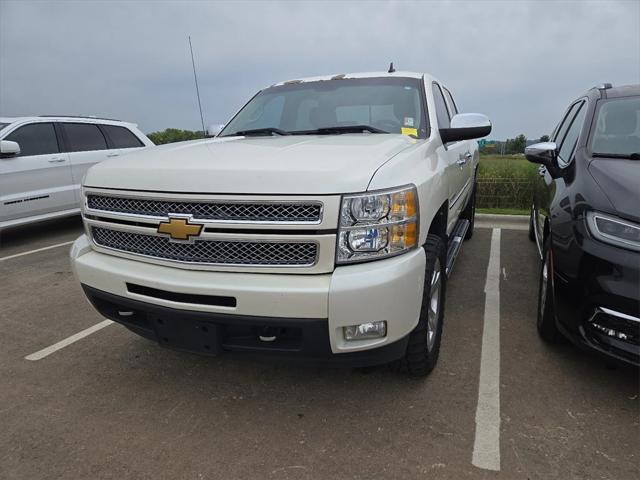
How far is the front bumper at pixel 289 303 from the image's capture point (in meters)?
1.97

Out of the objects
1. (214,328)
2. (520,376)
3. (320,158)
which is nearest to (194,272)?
(214,328)

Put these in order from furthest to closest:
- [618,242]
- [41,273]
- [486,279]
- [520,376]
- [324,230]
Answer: [41,273], [486,279], [520,376], [618,242], [324,230]

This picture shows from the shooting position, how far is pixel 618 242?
2285mm

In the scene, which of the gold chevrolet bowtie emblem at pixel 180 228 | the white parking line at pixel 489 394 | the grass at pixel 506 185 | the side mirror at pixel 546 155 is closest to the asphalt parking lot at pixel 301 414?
the white parking line at pixel 489 394

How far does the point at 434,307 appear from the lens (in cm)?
274

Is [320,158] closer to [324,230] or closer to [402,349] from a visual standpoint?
[324,230]

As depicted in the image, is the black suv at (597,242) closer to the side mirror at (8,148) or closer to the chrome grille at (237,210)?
the chrome grille at (237,210)

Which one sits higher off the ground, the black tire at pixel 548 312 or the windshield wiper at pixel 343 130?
the windshield wiper at pixel 343 130

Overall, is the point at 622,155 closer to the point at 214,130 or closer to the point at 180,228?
the point at 180,228

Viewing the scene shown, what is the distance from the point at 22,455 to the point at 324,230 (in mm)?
1768

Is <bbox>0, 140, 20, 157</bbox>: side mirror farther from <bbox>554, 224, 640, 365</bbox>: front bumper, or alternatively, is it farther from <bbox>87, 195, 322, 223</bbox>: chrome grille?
<bbox>554, 224, 640, 365</bbox>: front bumper

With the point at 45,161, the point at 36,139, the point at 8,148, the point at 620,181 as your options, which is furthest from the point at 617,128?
the point at 36,139

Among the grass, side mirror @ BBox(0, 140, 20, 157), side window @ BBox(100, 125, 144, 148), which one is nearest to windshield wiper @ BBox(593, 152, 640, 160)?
the grass

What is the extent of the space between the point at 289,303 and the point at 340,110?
1909mm
